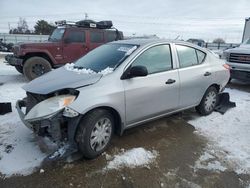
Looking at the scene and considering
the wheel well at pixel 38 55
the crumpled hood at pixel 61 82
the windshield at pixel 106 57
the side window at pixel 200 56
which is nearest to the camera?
the crumpled hood at pixel 61 82

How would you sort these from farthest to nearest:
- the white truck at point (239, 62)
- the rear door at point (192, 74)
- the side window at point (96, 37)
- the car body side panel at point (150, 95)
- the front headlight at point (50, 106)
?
the side window at point (96, 37), the white truck at point (239, 62), the rear door at point (192, 74), the car body side panel at point (150, 95), the front headlight at point (50, 106)

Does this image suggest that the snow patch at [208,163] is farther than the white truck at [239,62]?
No

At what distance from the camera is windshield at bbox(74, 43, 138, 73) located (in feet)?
13.1

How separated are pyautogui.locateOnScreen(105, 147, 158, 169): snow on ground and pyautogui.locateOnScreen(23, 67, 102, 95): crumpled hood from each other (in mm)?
1181

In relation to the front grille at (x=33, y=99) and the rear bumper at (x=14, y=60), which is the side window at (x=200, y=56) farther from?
the rear bumper at (x=14, y=60)

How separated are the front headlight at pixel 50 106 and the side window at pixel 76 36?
21.1ft

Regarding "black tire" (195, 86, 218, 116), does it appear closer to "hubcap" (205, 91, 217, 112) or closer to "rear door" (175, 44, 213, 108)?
"hubcap" (205, 91, 217, 112)

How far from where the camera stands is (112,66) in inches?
153

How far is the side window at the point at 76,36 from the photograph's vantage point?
931 centimetres

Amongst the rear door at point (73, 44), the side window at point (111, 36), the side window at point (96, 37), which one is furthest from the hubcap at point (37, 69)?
the side window at point (111, 36)

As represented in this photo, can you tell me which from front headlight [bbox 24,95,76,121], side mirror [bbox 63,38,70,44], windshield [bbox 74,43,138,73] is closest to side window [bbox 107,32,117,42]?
side mirror [bbox 63,38,70,44]

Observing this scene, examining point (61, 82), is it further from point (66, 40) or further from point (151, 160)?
point (66, 40)

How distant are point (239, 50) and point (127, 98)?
21.7 ft

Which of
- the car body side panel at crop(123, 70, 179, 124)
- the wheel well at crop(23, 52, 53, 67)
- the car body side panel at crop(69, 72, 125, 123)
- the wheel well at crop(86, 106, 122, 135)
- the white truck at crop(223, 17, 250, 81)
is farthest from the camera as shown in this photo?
the wheel well at crop(23, 52, 53, 67)
